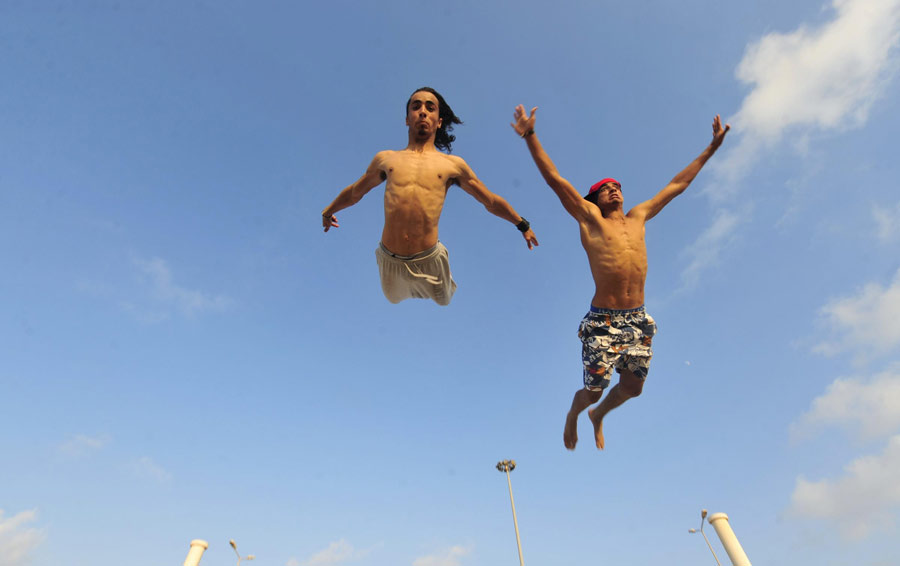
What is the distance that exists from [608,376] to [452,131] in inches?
186

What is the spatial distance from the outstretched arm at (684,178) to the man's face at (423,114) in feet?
11.1

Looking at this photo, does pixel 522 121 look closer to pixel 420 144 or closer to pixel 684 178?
pixel 420 144

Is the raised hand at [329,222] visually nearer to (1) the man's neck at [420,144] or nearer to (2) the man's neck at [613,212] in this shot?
(1) the man's neck at [420,144]

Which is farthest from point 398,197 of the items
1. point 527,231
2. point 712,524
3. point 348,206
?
point 712,524

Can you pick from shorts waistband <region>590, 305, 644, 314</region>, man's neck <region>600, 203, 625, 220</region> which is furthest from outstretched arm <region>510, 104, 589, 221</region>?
shorts waistband <region>590, 305, 644, 314</region>

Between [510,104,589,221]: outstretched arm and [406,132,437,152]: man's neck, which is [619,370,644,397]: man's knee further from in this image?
[406,132,437,152]: man's neck

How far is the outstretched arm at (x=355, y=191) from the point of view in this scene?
671cm

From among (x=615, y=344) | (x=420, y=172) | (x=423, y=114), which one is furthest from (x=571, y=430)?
(x=423, y=114)

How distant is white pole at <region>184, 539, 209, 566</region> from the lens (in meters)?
17.4

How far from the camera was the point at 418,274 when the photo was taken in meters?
6.73

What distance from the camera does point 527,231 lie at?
6855 mm

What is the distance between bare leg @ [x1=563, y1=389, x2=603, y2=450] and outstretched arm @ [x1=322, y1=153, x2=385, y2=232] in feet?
14.0

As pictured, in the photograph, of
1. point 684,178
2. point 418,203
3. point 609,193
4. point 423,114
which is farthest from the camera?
point 684,178

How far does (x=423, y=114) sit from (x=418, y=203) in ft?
4.75
